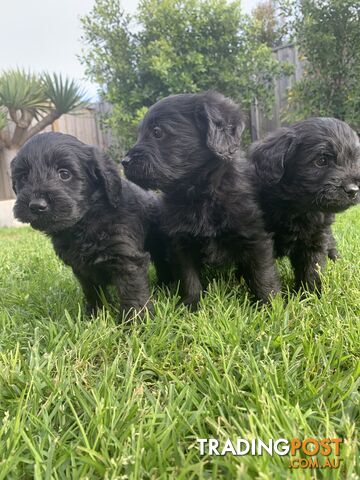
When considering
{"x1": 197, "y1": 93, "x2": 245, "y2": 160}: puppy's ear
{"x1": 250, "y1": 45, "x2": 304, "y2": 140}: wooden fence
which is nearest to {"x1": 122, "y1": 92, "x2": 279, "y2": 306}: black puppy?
{"x1": 197, "y1": 93, "x2": 245, "y2": 160}: puppy's ear

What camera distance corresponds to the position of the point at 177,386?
54.6 inches

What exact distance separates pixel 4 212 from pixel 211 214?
677 cm

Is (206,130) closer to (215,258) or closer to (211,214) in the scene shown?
(211,214)

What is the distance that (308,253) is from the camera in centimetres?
223

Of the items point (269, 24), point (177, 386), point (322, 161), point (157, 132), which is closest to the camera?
point (177, 386)

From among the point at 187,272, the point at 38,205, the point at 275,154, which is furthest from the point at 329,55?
the point at 38,205

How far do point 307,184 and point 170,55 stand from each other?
198 inches

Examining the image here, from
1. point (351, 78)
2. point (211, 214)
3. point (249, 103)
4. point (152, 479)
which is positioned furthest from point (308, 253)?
point (249, 103)

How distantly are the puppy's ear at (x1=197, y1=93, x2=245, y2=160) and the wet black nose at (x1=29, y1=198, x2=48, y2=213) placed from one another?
870mm

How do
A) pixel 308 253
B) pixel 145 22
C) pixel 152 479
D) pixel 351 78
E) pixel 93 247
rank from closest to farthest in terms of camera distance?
pixel 152 479
pixel 93 247
pixel 308 253
pixel 351 78
pixel 145 22

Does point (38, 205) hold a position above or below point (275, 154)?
below

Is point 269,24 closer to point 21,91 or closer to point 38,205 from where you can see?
point 21,91

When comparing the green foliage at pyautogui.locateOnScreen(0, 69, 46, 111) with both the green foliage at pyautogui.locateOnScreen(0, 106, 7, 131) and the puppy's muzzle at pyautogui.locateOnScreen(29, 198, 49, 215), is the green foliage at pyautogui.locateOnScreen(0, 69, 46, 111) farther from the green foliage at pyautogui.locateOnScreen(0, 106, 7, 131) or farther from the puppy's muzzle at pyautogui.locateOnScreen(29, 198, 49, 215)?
the puppy's muzzle at pyautogui.locateOnScreen(29, 198, 49, 215)

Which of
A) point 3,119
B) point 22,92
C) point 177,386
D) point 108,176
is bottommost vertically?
point 177,386
